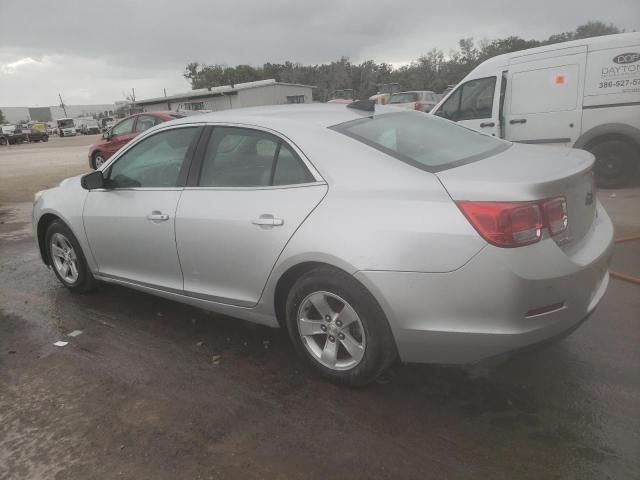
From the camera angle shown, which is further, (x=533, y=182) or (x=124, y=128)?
(x=124, y=128)

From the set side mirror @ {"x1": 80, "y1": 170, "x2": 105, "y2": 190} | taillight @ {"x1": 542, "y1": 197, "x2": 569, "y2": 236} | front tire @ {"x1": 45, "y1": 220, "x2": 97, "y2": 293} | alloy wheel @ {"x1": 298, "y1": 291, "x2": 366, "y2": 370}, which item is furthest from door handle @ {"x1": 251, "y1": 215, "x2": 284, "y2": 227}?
front tire @ {"x1": 45, "y1": 220, "x2": 97, "y2": 293}

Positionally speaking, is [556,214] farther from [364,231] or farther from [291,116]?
[291,116]

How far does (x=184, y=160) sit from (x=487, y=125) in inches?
230

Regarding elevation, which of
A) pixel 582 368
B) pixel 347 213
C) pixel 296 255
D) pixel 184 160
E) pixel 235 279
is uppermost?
pixel 184 160

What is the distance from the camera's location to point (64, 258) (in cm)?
453

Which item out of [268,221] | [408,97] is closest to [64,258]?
[268,221]

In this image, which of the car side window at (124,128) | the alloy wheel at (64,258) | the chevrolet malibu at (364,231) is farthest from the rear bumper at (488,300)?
the car side window at (124,128)

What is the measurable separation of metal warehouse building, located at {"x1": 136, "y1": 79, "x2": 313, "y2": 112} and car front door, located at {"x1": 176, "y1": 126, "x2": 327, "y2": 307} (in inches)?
1440

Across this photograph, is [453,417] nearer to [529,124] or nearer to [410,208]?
[410,208]

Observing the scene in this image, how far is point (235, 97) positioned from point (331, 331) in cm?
3973

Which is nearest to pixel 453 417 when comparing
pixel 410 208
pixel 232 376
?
pixel 410 208

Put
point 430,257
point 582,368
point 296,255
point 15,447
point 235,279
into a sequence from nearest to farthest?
point 430,257, point 15,447, point 296,255, point 582,368, point 235,279

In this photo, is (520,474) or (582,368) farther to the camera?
(582,368)

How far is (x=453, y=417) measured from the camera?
8.43 ft
